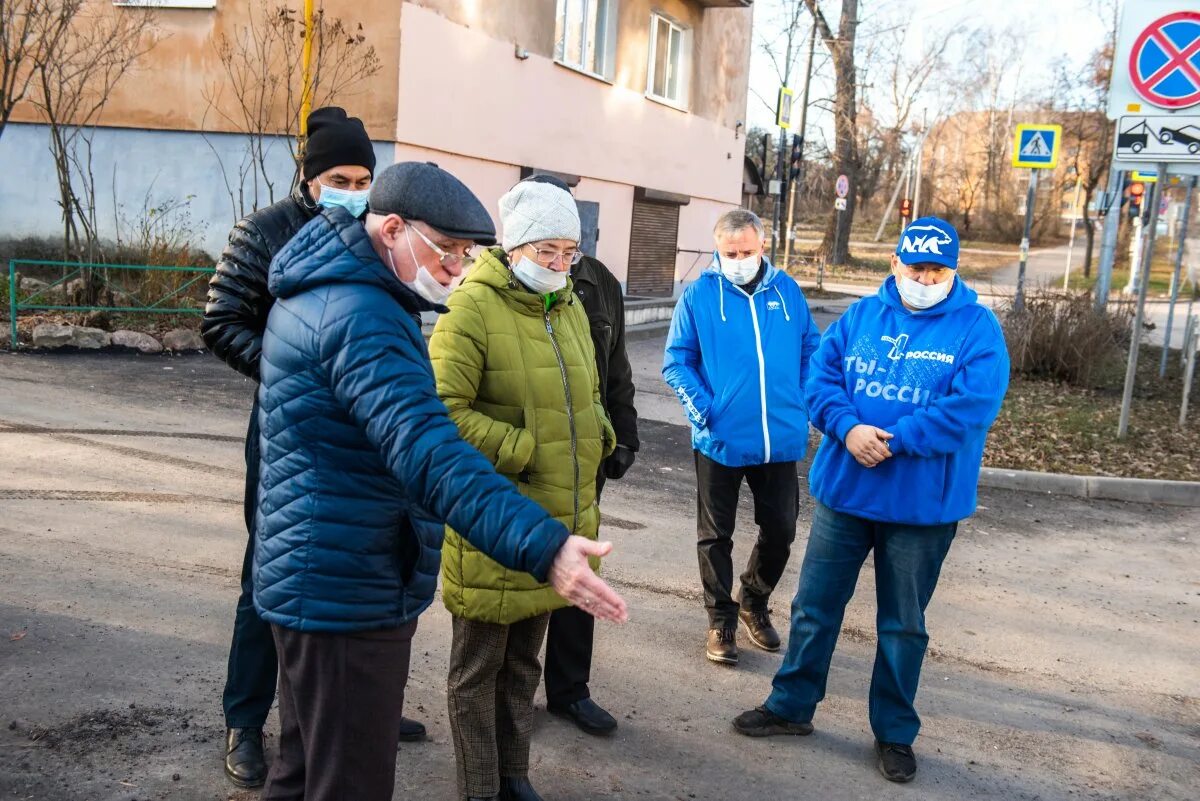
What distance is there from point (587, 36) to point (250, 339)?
50.7 ft

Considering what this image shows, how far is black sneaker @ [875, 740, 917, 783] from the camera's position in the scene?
397cm

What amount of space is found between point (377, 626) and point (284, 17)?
40.2ft

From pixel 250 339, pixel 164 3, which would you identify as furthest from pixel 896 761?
pixel 164 3

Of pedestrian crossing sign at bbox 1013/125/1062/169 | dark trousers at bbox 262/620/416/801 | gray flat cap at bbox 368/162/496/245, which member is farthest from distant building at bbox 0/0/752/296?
dark trousers at bbox 262/620/416/801

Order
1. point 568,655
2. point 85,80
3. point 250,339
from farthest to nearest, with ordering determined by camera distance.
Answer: point 85,80 < point 568,655 < point 250,339

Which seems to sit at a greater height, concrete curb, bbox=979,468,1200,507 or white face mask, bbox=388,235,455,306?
white face mask, bbox=388,235,455,306

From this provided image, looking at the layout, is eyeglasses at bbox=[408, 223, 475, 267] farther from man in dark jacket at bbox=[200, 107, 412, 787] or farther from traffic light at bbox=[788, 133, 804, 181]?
traffic light at bbox=[788, 133, 804, 181]

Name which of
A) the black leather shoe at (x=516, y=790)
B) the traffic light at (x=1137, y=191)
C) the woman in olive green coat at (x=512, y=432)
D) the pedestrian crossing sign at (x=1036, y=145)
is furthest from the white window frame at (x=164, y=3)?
the traffic light at (x=1137, y=191)

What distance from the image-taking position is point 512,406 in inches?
133

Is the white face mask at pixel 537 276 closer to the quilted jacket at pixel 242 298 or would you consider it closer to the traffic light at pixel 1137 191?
the quilted jacket at pixel 242 298

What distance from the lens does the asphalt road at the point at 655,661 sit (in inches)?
150

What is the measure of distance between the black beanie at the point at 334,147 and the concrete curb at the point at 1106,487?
6604 mm

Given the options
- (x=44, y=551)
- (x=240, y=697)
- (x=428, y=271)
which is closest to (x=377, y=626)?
(x=428, y=271)

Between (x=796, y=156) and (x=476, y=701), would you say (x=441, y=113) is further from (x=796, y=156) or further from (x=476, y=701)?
(x=796, y=156)
